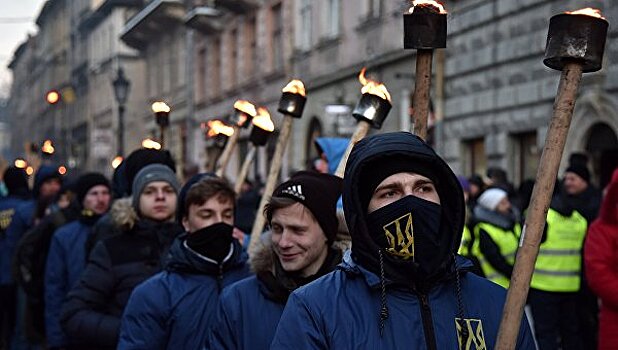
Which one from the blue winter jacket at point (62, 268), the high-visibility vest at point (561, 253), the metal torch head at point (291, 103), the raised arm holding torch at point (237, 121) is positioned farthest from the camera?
the high-visibility vest at point (561, 253)

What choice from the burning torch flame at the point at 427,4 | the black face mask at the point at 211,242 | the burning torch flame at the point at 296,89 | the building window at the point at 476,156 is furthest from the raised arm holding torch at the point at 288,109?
the building window at the point at 476,156

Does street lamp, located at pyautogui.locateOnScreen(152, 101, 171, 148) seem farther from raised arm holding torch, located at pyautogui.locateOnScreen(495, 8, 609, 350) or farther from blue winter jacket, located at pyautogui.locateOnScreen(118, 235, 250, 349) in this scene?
raised arm holding torch, located at pyautogui.locateOnScreen(495, 8, 609, 350)

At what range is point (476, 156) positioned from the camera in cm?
1691

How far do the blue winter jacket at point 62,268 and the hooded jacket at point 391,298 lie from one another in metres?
4.63

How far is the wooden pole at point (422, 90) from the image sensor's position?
3.68 metres

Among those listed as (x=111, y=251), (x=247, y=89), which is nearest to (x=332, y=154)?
(x=111, y=251)

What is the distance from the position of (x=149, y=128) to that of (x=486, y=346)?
4055 cm

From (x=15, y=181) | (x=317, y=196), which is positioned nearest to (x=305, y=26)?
(x=15, y=181)

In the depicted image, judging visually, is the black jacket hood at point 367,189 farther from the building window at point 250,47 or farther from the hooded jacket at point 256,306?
the building window at point 250,47

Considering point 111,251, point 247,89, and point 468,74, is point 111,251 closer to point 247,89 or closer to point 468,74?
point 468,74

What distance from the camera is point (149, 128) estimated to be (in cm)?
4288

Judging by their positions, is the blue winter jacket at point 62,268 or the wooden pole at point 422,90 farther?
the blue winter jacket at point 62,268

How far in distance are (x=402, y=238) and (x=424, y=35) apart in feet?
3.35

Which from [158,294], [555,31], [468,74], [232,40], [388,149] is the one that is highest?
[232,40]
